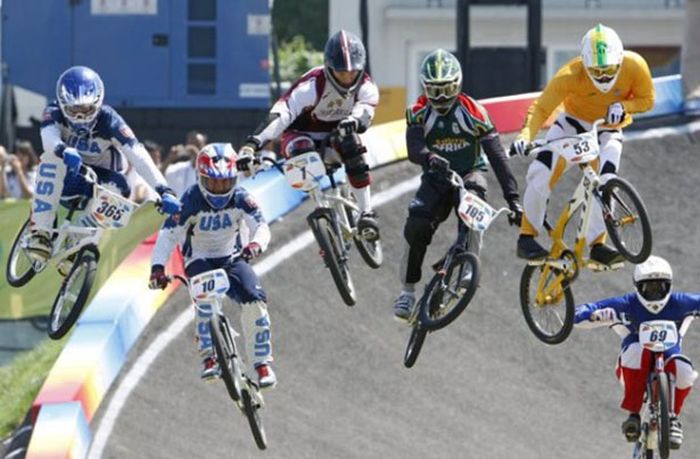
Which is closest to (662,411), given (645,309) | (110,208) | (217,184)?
(645,309)

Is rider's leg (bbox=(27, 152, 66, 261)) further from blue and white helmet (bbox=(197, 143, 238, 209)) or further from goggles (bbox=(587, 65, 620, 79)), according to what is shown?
goggles (bbox=(587, 65, 620, 79))

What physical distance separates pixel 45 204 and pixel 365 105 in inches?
112

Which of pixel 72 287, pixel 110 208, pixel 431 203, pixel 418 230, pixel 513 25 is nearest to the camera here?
pixel 431 203

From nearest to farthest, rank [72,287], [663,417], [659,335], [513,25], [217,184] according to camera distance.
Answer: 1. [217,184]
2. [663,417]
3. [72,287]
4. [659,335]
5. [513,25]

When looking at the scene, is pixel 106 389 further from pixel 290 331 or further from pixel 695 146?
pixel 695 146

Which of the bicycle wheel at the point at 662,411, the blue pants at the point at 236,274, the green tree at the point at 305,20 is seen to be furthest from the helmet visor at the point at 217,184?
the green tree at the point at 305,20

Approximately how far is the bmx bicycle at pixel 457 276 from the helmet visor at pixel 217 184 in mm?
1789

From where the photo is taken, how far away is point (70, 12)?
28.6 m

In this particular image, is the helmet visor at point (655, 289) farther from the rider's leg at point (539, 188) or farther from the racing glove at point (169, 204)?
the racing glove at point (169, 204)

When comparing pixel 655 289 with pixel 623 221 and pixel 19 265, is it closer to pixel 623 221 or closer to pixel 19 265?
pixel 623 221

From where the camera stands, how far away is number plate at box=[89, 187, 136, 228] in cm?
1700

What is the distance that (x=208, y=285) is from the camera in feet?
52.7

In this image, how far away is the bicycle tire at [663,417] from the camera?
17.3 metres

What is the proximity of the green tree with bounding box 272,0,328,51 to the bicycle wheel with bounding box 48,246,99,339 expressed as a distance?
152 feet
